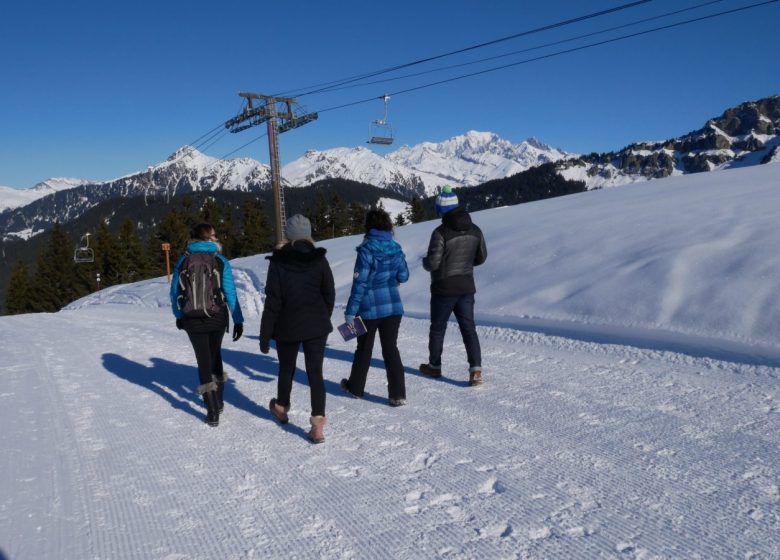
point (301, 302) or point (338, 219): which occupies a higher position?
point (338, 219)

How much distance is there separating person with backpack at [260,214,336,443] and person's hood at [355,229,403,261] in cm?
63

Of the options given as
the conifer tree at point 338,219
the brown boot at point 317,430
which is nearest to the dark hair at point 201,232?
the brown boot at point 317,430

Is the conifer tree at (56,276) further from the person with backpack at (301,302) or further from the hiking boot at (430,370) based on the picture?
the person with backpack at (301,302)

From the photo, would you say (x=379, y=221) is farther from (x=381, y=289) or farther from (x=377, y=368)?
(x=377, y=368)

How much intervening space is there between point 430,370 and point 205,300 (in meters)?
2.47

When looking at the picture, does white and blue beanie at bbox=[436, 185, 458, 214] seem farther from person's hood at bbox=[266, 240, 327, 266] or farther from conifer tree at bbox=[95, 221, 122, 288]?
conifer tree at bbox=[95, 221, 122, 288]

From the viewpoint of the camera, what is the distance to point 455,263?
5.33m

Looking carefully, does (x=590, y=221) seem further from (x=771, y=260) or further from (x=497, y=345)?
(x=497, y=345)

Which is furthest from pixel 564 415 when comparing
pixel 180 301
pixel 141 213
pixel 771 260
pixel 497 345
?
pixel 141 213

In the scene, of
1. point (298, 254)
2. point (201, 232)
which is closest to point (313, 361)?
point (298, 254)

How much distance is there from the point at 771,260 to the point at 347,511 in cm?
659

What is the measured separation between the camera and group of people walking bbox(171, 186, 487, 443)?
13.8ft

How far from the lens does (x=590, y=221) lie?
12570 mm

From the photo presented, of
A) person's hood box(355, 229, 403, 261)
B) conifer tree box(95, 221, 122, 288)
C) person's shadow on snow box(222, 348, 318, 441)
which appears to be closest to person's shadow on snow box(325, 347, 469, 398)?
person's shadow on snow box(222, 348, 318, 441)
